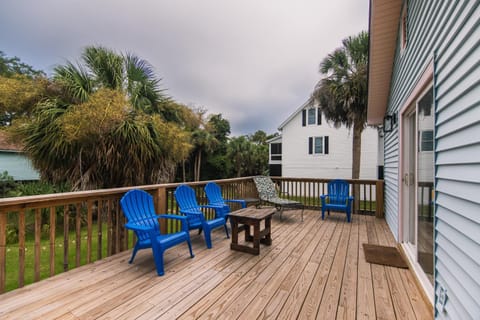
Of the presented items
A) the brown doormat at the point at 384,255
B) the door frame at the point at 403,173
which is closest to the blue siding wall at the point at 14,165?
the brown doormat at the point at 384,255

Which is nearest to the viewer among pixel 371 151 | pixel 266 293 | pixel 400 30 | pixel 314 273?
pixel 266 293

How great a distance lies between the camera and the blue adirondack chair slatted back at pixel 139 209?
2.64 meters

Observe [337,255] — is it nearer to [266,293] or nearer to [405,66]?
[266,293]

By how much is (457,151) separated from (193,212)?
2.93 metres

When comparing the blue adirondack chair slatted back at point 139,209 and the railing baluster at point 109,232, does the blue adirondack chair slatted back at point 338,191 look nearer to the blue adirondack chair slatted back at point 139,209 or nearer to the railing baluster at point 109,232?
the blue adirondack chair slatted back at point 139,209

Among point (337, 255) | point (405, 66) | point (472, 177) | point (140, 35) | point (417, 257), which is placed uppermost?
point (140, 35)

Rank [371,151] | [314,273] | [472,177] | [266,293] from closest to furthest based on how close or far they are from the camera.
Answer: [472,177]
[266,293]
[314,273]
[371,151]

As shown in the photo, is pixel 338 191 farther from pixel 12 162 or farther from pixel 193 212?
pixel 12 162

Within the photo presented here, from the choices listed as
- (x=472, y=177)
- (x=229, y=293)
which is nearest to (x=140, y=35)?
(x=229, y=293)

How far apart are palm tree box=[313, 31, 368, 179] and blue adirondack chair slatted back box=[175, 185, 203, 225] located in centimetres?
637

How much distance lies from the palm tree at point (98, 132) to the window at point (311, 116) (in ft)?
33.9

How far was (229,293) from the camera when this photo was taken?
80.8 inches

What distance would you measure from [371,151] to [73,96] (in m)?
14.0

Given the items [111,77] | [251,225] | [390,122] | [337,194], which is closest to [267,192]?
[337,194]
